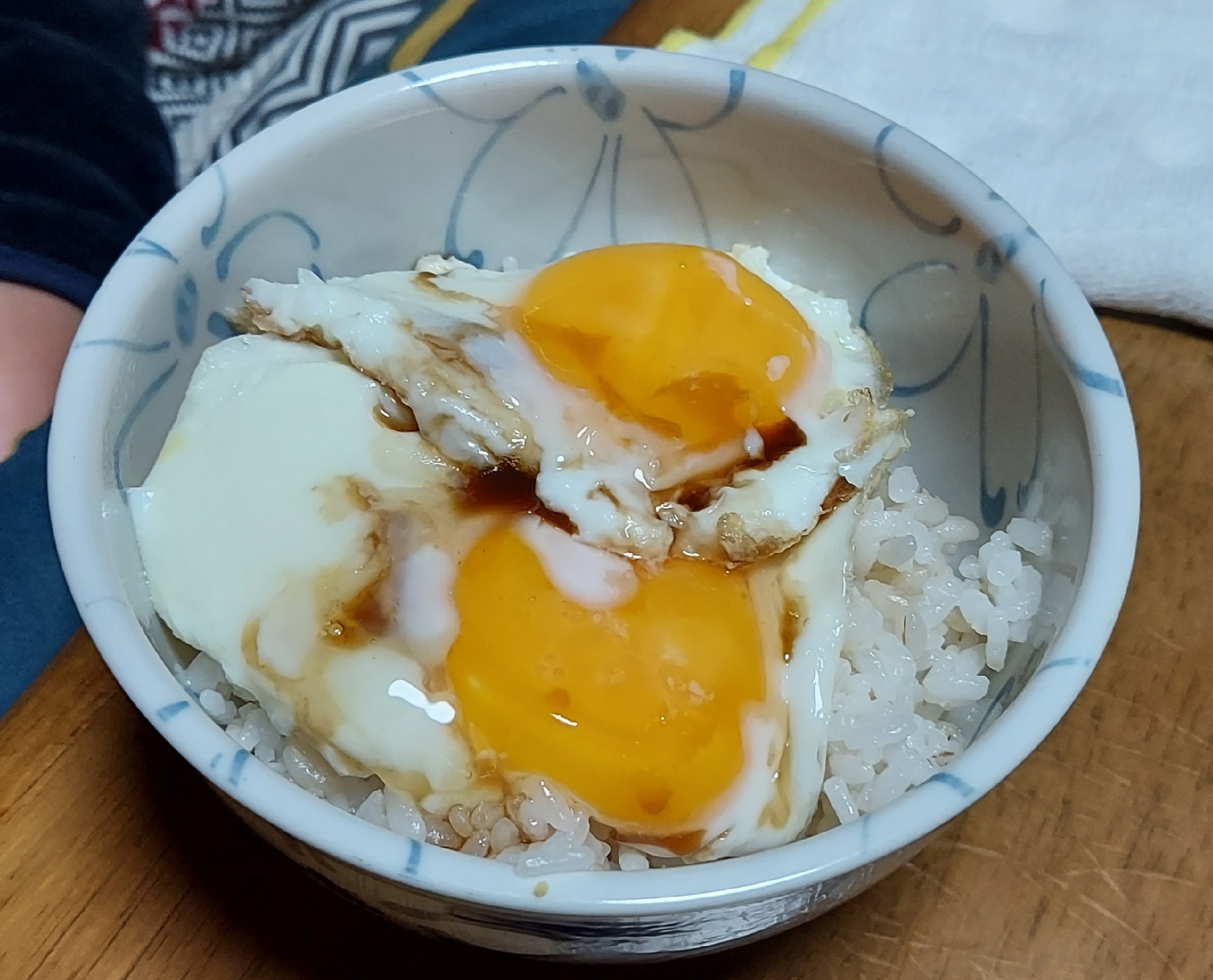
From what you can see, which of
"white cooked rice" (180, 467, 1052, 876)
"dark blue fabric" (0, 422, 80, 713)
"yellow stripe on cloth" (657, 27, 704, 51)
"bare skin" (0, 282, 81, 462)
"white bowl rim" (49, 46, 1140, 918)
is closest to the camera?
"white bowl rim" (49, 46, 1140, 918)

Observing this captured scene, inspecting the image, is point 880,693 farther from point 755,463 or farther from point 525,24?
point 525,24

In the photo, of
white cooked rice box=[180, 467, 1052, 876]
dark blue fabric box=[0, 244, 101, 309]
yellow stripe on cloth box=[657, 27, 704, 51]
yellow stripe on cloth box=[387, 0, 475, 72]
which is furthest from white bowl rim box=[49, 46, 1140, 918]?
yellow stripe on cloth box=[387, 0, 475, 72]

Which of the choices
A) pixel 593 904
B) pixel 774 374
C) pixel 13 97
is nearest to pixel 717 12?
pixel 774 374

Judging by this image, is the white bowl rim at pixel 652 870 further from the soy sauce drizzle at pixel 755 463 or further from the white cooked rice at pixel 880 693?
the soy sauce drizzle at pixel 755 463

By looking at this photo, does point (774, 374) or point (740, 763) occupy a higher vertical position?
point (774, 374)

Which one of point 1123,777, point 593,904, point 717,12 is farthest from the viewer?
point 717,12

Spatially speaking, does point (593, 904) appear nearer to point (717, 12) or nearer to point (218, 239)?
point (218, 239)

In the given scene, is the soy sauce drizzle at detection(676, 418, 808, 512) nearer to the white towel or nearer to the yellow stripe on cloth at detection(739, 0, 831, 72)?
the white towel
